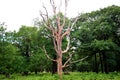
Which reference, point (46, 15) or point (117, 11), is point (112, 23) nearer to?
point (117, 11)

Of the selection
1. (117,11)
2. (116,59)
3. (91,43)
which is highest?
(117,11)

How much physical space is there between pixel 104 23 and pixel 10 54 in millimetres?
17904

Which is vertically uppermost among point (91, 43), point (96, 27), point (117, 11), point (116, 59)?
point (117, 11)

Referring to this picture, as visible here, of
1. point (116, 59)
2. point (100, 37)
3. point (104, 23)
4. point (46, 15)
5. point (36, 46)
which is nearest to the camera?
point (46, 15)

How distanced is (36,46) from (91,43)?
53.7ft

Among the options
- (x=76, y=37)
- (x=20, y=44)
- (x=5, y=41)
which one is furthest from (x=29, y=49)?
(x=76, y=37)

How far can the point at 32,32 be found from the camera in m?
Result: 57.5

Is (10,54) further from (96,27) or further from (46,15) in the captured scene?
(46,15)

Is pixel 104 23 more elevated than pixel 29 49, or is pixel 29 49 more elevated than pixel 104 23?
pixel 104 23

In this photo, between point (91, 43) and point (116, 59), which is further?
point (116, 59)

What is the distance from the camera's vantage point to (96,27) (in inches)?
1668

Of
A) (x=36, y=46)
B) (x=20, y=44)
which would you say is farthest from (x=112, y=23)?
(x=20, y=44)

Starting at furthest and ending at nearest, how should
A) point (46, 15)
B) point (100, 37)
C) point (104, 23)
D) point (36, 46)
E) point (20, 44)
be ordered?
point (20, 44) → point (36, 46) → point (100, 37) → point (104, 23) → point (46, 15)

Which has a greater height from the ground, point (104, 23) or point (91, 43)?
point (104, 23)
